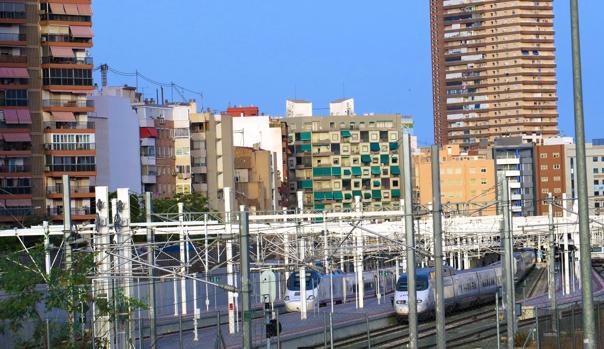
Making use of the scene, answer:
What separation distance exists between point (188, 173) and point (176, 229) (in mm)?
98294

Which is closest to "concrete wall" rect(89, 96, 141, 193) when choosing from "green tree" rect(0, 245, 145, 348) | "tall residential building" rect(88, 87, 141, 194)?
"tall residential building" rect(88, 87, 141, 194)

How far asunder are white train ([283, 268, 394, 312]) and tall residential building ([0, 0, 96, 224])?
98.3 ft

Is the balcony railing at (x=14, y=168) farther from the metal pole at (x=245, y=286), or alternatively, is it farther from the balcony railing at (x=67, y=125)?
the metal pole at (x=245, y=286)

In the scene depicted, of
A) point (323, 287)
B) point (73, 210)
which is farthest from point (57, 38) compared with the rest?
point (323, 287)

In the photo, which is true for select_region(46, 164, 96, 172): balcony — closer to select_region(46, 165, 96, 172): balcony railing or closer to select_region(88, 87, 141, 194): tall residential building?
select_region(46, 165, 96, 172): balcony railing

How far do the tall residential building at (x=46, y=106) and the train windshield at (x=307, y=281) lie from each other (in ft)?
133

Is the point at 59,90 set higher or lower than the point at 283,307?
higher

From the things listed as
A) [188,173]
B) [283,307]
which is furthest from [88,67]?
[283,307]

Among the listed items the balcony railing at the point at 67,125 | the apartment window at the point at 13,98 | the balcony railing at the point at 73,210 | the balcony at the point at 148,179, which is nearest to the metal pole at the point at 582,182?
the apartment window at the point at 13,98

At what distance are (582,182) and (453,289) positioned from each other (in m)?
46.2

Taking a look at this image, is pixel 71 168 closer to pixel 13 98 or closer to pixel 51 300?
pixel 13 98

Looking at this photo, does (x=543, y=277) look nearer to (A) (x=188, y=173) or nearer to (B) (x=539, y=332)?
(A) (x=188, y=173)

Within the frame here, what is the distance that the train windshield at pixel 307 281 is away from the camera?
70688 millimetres

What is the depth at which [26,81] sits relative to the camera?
11269cm
